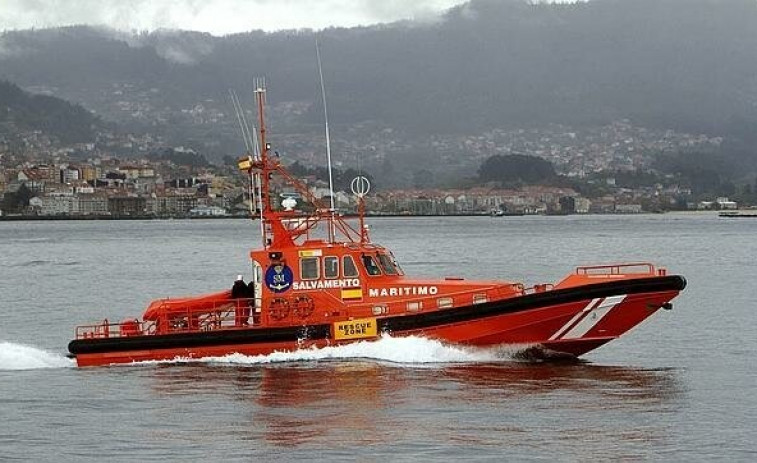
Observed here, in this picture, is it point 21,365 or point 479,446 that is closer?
point 479,446

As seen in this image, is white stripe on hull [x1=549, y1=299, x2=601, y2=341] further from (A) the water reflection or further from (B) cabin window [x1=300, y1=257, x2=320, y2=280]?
(B) cabin window [x1=300, y1=257, x2=320, y2=280]

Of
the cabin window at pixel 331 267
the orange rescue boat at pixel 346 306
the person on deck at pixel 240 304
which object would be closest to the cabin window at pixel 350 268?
the orange rescue boat at pixel 346 306

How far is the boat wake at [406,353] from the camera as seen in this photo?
76.8 ft

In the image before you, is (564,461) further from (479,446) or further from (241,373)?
(241,373)

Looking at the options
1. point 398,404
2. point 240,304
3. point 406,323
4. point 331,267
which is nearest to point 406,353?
point 406,323

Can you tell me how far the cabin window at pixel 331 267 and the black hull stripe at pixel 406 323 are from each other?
36.2 inches

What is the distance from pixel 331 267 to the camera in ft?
77.9

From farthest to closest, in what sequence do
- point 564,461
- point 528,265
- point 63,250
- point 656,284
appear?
point 63,250
point 528,265
point 656,284
point 564,461

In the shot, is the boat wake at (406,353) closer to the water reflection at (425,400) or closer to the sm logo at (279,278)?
the water reflection at (425,400)

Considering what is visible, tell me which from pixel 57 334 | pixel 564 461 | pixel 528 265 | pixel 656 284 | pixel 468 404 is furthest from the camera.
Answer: pixel 528 265

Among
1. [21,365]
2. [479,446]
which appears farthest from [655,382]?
[21,365]

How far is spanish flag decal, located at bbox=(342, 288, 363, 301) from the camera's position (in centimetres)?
2362

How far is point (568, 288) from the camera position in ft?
74.9

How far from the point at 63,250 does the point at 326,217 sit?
2988 inches
